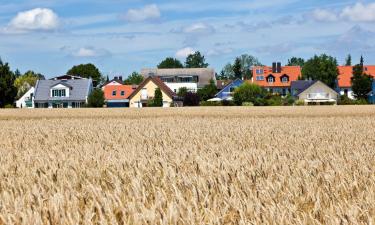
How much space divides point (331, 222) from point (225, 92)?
11464 centimetres

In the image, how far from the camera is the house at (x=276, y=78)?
131000 millimetres

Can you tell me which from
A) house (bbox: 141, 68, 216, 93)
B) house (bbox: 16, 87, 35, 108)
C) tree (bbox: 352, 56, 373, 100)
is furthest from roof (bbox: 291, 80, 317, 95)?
house (bbox: 16, 87, 35, 108)

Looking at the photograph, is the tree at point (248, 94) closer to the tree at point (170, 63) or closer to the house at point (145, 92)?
the house at point (145, 92)

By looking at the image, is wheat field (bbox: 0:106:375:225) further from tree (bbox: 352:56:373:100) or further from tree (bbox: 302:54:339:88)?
tree (bbox: 302:54:339:88)

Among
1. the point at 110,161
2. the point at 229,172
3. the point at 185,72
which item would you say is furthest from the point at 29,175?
the point at 185,72

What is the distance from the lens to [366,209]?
455cm

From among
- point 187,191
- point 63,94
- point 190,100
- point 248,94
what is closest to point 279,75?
point 190,100

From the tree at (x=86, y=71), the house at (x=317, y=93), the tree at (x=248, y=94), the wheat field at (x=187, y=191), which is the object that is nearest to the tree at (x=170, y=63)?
the tree at (x=86, y=71)

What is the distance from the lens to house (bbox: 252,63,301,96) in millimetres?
131000

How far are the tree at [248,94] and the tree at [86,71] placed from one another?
230 feet

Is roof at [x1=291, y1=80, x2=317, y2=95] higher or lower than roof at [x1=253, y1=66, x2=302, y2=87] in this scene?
lower

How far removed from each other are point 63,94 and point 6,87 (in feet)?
64.3

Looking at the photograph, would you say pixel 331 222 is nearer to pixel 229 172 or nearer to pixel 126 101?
pixel 229 172

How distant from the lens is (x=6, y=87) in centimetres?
9006
